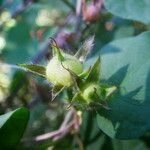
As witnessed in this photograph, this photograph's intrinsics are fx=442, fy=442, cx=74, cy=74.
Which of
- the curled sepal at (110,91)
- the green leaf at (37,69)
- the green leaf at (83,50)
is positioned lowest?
the curled sepal at (110,91)

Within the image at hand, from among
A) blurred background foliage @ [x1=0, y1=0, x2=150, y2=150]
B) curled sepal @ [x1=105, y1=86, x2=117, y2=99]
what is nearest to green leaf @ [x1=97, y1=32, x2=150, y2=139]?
curled sepal @ [x1=105, y1=86, x2=117, y2=99]

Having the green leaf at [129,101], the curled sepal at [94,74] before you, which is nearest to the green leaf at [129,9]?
the green leaf at [129,101]

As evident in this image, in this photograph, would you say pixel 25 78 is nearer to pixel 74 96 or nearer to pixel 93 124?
pixel 93 124

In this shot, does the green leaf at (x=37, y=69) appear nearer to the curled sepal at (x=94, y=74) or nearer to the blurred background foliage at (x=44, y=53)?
the curled sepal at (x=94, y=74)

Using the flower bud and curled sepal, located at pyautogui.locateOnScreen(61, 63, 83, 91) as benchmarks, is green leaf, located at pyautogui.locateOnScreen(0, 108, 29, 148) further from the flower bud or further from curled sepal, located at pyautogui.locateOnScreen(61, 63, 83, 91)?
the flower bud

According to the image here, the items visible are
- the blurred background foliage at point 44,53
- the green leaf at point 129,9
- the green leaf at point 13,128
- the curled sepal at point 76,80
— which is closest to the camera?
the curled sepal at point 76,80

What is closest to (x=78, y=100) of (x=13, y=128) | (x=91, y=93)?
(x=91, y=93)
